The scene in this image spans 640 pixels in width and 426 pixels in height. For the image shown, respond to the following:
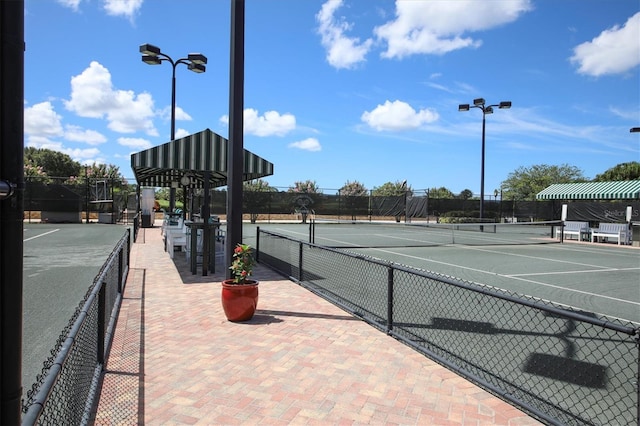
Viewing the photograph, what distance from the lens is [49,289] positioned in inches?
324

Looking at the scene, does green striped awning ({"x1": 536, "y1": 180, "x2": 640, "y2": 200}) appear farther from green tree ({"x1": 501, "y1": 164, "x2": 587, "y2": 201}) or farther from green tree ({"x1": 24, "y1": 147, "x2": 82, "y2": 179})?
green tree ({"x1": 24, "y1": 147, "x2": 82, "y2": 179})

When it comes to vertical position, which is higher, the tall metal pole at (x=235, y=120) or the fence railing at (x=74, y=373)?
the tall metal pole at (x=235, y=120)

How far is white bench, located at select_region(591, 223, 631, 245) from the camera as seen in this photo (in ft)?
72.2

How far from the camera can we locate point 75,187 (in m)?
32.5

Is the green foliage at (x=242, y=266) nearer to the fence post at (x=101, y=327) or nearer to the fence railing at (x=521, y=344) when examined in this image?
the fence railing at (x=521, y=344)

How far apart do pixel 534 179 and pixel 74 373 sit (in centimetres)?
7575

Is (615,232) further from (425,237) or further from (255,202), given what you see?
(255,202)

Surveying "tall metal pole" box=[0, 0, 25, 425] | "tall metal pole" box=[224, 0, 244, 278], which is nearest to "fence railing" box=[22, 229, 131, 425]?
"tall metal pole" box=[0, 0, 25, 425]

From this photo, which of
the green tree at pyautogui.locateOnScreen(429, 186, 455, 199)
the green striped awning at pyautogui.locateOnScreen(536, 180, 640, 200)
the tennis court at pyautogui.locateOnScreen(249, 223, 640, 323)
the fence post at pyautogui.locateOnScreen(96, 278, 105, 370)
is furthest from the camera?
the green tree at pyautogui.locateOnScreen(429, 186, 455, 199)

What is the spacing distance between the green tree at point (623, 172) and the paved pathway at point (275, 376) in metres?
63.3

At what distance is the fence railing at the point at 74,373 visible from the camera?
189 cm

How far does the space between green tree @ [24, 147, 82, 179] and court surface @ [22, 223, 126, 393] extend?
195 ft

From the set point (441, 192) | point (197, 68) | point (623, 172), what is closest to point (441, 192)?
point (441, 192)

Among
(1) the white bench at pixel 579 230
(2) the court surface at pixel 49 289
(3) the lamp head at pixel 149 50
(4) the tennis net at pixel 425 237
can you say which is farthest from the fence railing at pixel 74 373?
(1) the white bench at pixel 579 230
